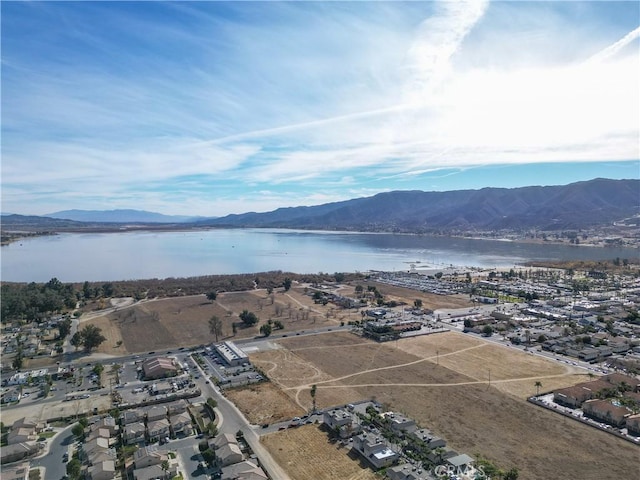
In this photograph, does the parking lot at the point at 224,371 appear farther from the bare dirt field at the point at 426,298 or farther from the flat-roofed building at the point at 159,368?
the bare dirt field at the point at 426,298

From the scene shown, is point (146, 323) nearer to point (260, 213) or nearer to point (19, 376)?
point (19, 376)

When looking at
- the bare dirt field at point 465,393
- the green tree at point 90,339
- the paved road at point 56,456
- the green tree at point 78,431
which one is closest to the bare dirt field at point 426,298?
the bare dirt field at point 465,393

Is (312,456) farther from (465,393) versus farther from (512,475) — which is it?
(465,393)

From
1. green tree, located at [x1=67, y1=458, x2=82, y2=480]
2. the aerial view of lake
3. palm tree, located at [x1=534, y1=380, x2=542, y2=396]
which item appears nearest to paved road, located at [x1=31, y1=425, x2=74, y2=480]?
green tree, located at [x1=67, y1=458, x2=82, y2=480]

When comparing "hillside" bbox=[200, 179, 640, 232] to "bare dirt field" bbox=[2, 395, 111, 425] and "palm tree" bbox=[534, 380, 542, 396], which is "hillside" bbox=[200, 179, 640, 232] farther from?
"bare dirt field" bbox=[2, 395, 111, 425]

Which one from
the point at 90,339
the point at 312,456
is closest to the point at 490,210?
the point at 90,339

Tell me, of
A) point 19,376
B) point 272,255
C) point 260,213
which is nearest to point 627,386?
point 19,376
